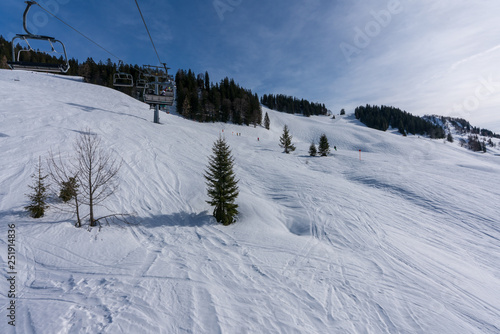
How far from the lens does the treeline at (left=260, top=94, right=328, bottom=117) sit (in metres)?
113

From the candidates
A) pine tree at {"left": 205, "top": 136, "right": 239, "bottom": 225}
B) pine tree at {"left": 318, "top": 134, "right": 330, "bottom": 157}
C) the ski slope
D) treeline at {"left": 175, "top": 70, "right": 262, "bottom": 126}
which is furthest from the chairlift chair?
treeline at {"left": 175, "top": 70, "right": 262, "bottom": 126}

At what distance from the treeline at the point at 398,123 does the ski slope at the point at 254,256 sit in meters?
94.1

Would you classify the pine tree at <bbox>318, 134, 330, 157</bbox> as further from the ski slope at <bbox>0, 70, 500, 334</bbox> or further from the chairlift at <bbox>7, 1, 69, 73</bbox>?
the chairlift at <bbox>7, 1, 69, 73</bbox>

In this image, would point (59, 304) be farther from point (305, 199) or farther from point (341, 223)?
point (305, 199)

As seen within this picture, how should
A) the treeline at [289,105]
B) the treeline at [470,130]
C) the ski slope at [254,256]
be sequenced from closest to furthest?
1. the ski slope at [254,256]
2. the treeline at [289,105]
3. the treeline at [470,130]

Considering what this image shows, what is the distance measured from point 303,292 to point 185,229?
6.09 m

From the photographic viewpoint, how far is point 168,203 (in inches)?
463

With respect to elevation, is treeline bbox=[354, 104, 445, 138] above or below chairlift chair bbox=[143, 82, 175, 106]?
above

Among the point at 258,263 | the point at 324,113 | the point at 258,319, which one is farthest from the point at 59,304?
the point at 324,113

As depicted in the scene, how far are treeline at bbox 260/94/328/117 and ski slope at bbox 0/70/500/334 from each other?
336 ft

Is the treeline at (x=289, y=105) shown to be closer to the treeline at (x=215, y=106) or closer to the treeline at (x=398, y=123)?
the treeline at (x=398, y=123)

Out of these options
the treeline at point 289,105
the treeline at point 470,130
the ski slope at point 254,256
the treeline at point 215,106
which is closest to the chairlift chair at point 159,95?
the ski slope at point 254,256

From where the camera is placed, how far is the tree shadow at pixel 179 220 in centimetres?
967

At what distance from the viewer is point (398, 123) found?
102000 mm
